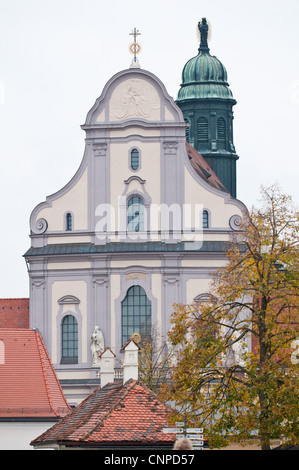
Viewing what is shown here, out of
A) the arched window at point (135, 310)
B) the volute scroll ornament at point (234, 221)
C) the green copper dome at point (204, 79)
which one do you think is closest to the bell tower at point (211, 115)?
the green copper dome at point (204, 79)

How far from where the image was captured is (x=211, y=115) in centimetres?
9306

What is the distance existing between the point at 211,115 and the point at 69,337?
71.6ft

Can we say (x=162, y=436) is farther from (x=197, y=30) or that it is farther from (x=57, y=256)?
(x=197, y=30)

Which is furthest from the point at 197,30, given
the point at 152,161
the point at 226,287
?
the point at 226,287

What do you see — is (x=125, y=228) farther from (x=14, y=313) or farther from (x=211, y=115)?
(x=211, y=115)

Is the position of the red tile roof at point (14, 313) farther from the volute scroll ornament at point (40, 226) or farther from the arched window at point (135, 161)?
the arched window at point (135, 161)

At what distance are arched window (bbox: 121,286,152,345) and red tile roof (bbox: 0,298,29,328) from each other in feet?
17.2

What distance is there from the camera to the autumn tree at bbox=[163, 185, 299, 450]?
41.9 meters

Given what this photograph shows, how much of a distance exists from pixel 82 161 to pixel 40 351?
733 inches

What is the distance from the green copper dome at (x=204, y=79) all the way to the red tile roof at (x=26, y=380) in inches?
1403

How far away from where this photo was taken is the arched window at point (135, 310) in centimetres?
7569

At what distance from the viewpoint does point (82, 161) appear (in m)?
76.9

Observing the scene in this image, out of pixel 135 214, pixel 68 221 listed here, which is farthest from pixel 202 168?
pixel 68 221

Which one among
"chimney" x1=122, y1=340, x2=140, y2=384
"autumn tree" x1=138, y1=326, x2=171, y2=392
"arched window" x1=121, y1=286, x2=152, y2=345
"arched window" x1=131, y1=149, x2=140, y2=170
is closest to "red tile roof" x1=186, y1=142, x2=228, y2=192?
"arched window" x1=131, y1=149, x2=140, y2=170
